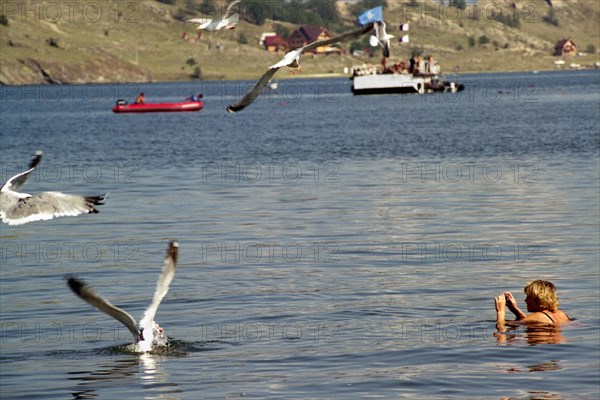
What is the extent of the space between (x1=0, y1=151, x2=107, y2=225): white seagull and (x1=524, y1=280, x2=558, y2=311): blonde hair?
7788 mm

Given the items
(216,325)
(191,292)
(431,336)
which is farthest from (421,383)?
(191,292)

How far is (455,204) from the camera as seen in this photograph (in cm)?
3534

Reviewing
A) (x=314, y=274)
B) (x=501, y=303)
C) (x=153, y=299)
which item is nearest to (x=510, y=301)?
(x=501, y=303)

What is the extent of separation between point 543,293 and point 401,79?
12493 centimetres

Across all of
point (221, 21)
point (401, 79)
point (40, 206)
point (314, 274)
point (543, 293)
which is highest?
point (401, 79)

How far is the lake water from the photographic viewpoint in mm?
16359

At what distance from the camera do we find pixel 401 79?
141m

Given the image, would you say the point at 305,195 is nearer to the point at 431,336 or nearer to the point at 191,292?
the point at 191,292

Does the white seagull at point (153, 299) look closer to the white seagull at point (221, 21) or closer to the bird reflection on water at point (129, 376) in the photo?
the bird reflection on water at point (129, 376)

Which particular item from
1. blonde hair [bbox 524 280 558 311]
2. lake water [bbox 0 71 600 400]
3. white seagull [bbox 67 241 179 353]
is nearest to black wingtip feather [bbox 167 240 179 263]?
white seagull [bbox 67 241 179 353]

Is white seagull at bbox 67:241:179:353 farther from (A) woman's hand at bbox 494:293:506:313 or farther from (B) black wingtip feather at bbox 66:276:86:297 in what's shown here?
(A) woman's hand at bbox 494:293:506:313

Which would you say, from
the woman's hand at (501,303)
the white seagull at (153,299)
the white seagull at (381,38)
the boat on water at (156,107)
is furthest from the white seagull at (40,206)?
the boat on water at (156,107)

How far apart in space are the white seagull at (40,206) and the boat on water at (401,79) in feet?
415

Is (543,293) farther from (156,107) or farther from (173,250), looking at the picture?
(156,107)
